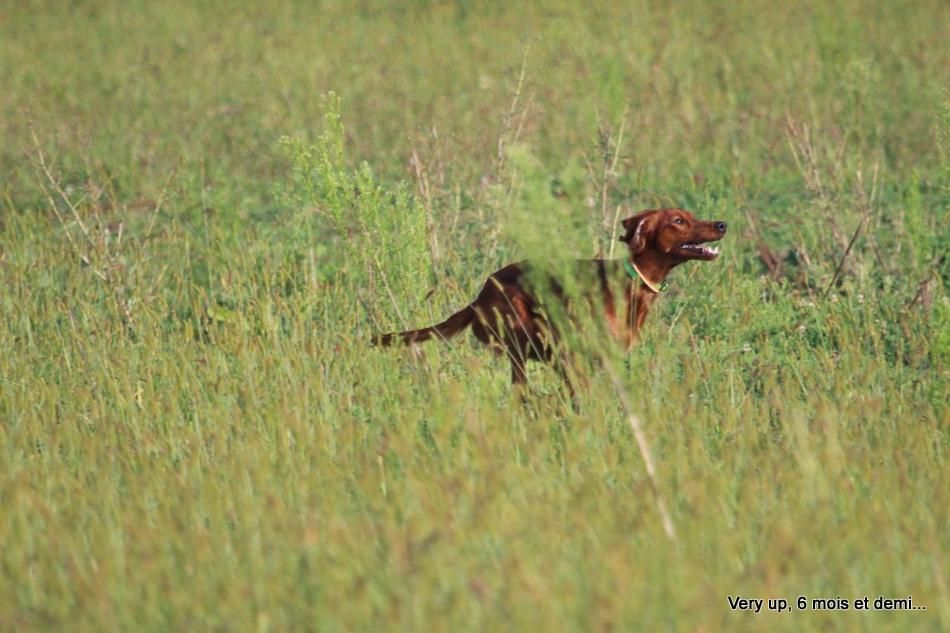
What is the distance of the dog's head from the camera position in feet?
17.7

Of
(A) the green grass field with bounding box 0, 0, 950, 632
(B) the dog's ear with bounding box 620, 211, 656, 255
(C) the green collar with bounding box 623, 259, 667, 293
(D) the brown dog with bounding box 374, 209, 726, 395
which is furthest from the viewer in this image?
(B) the dog's ear with bounding box 620, 211, 656, 255

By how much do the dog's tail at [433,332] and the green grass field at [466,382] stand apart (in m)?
0.08

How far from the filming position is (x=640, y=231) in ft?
17.8

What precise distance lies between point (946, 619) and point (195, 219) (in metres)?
5.36

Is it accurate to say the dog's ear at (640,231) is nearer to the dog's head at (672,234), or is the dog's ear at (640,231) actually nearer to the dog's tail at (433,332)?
the dog's head at (672,234)

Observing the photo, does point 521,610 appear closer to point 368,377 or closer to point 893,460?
point 893,460

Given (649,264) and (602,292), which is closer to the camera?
(602,292)

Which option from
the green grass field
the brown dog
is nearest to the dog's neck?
the brown dog

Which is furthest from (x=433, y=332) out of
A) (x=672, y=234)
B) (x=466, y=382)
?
(x=672, y=234)

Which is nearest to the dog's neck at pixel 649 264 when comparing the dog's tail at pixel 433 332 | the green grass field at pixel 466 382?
the green grass field at pixel 466 382

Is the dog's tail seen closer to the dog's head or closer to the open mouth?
the dog's head

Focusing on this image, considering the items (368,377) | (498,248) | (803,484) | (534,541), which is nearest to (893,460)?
(803,484)

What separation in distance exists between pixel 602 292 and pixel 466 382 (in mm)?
612

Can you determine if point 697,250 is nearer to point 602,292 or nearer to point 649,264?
point 649,264
